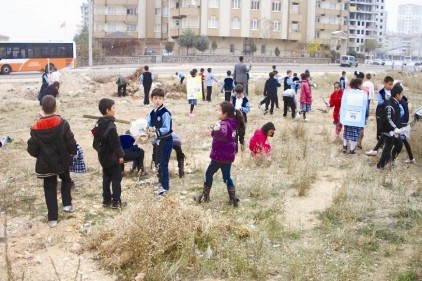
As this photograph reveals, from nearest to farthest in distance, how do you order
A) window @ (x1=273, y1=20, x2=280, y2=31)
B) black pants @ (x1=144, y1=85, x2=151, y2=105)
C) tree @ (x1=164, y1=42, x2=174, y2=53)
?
1. black pants @ (x1=144, y1=85, x2=151, y2=105)
2. tree @ (x1=164, y1=42, x2=174, y2=53)
3. window @ (x1=273, y1=20, x2=280, y2=31)

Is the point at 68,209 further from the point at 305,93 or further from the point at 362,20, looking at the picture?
the point at 362,20

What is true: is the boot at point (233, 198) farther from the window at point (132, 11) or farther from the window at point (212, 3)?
the window at point (132, 11)

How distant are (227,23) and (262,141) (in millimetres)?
58531

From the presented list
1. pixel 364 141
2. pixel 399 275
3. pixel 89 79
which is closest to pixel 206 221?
pixel 399 275

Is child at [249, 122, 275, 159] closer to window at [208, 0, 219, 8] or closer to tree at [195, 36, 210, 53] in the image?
tree at [195, 36, 210, 53]

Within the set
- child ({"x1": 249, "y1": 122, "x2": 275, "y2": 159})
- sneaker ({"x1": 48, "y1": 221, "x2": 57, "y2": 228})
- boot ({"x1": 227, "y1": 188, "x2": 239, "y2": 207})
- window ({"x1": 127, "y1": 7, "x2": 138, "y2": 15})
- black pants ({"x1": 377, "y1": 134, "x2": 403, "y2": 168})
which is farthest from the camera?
window ({"x1": 127, "y1": 7, "x2": 138, "y2": 15})

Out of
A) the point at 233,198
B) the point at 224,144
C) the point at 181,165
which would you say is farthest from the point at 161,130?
the point at 181,165

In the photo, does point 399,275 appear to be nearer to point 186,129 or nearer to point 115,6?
point 186,129

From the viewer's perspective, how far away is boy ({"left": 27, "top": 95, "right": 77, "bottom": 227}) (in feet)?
18.4

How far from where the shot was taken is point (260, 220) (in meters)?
6.06

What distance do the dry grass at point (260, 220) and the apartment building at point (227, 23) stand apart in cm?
5725

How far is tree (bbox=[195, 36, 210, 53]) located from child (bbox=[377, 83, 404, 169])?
53.0 metres

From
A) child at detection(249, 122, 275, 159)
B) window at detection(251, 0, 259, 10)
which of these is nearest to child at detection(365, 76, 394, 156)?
child at detection(249, 122, 275, 159)

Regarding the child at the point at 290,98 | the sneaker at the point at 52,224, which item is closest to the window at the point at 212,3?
the child at the point at 290,98
